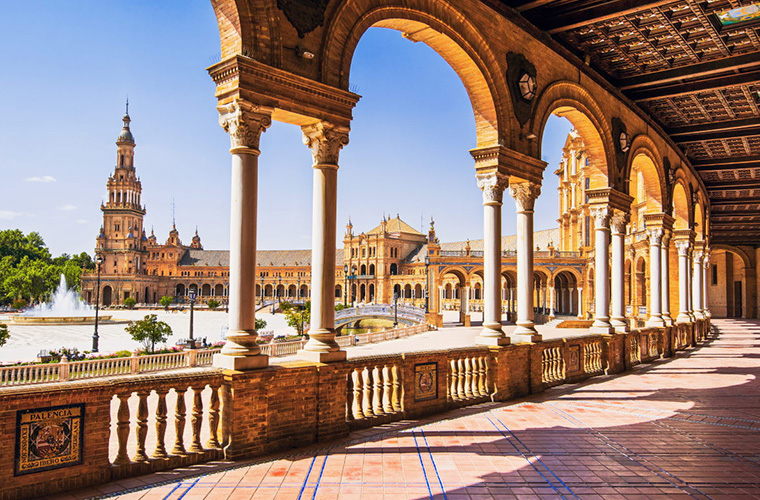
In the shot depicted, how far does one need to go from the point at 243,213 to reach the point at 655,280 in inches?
551

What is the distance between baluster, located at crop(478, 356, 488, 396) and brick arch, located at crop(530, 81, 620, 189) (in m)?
3.92

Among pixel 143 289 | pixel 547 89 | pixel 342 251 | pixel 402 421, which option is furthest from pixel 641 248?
pixel 143 289

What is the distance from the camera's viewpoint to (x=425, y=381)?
7.52 meters

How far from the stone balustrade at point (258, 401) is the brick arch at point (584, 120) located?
4.15m

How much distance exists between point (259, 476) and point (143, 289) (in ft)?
346

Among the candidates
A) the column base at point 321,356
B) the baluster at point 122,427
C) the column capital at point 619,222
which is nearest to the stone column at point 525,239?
the column capital at point 619,222

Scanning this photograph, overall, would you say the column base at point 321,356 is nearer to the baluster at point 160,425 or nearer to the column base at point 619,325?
the baluster at point 160,425

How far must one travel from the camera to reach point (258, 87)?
592cm

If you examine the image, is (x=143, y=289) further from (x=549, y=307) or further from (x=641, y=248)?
(x=641, y=248)

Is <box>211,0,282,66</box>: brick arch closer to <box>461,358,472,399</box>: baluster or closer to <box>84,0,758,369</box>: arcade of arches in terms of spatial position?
<box>84,0,758,369</box>: arcade of arches

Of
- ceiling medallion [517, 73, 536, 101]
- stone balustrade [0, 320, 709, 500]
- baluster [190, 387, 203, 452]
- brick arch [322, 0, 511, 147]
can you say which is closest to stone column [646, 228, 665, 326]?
stone balustrade [0, 320, 709, 500]

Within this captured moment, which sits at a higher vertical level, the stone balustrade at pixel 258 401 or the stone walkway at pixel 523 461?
the stone balustrade at pixel 258 401

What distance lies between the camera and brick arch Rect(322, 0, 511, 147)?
6755mm

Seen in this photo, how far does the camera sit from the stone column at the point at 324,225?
6.56m
